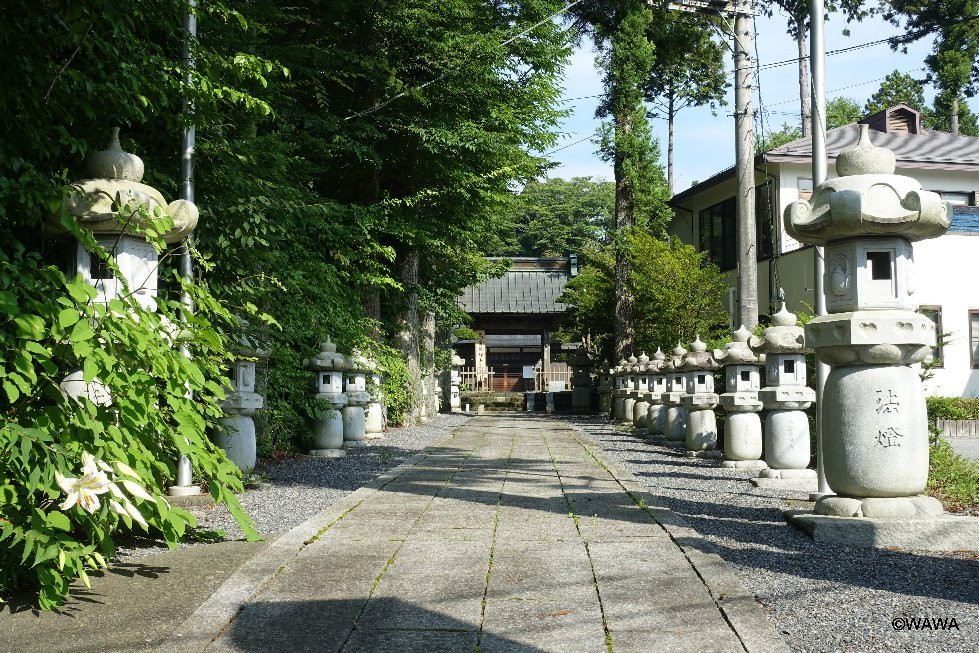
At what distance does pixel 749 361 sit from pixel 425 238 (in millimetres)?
7041

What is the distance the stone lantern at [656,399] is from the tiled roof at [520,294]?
60.1ft

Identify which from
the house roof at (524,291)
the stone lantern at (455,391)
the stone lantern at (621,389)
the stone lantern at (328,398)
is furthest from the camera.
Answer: the house roof at (524,291)

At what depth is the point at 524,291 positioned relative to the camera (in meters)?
37.0

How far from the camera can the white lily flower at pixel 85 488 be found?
3373 mm

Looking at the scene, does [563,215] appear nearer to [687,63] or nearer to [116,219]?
[687,63]

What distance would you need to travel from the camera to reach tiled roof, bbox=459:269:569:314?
3566cm

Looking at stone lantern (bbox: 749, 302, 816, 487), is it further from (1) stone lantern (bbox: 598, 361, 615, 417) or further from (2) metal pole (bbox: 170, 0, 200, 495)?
(1) stone lantern (bbox: 598, 361, 615, 417)

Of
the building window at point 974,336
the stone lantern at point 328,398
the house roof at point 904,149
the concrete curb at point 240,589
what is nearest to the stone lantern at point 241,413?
the concrete curb at point 240,589

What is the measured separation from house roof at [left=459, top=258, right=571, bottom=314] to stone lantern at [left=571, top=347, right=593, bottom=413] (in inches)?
214

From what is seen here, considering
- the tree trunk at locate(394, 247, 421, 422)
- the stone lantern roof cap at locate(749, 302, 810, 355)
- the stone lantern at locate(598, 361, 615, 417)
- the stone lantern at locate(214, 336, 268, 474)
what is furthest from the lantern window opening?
the stone lantern at locate(598, 361, 615, 417)

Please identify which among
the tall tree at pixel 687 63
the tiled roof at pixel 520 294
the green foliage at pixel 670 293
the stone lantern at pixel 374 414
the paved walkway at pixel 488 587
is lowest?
the paved walkway at pixel 488 587

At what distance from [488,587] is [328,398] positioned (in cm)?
815

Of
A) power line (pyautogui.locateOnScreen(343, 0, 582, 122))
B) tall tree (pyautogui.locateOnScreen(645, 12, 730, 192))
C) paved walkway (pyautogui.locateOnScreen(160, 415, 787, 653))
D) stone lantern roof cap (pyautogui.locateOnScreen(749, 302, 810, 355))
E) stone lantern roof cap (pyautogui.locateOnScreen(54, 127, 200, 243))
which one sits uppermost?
tall tree (pyautogui.locateOnScreen(645, 12, 730, 192))

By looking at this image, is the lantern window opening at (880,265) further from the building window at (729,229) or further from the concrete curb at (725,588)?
the building window at (729,229)
